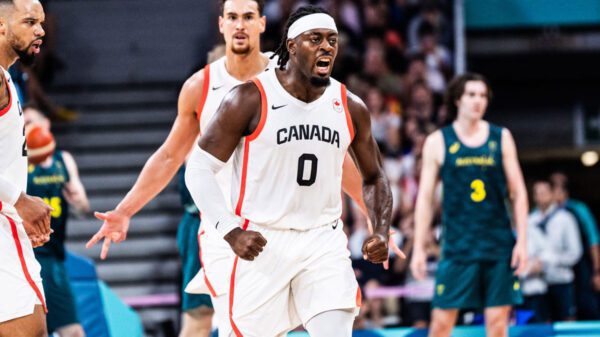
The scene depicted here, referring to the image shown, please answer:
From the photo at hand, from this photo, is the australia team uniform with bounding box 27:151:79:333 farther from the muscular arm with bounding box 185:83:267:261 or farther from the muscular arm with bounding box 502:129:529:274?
the muscular arm with bounding box 502:129:529:274

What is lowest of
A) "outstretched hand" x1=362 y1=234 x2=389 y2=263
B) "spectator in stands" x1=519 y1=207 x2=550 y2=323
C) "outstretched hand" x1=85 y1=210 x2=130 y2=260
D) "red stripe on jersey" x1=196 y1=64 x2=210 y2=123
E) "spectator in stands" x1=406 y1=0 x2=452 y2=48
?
"spectator in stands" x1=519 y1=207 x2=550 y2=323

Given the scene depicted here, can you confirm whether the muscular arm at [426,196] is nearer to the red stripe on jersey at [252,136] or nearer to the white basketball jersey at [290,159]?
the white basketball jersey at [290,159]

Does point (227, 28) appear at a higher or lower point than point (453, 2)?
lower

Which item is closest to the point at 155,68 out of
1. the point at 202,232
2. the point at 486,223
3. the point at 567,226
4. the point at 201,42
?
the point at 201,42

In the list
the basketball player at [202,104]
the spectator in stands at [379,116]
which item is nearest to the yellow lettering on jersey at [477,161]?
the basketball player at [202,104]

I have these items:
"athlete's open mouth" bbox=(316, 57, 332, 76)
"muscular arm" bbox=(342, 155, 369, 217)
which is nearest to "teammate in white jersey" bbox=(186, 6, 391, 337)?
"athlete's open mouth" bbox=(316, 57, 332, 76)

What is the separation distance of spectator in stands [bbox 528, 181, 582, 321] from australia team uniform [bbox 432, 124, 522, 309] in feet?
12.2

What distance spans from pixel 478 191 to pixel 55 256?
3033 millimetres

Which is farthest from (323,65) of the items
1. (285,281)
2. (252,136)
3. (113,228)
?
(113,228)

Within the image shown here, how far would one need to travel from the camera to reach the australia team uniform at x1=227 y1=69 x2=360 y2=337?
17.8 ft

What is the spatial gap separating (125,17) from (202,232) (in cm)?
924

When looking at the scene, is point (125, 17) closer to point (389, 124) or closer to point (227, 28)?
point (389, 124)

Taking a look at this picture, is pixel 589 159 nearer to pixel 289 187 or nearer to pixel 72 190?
pixel 72 190

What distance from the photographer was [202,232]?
6270mm
